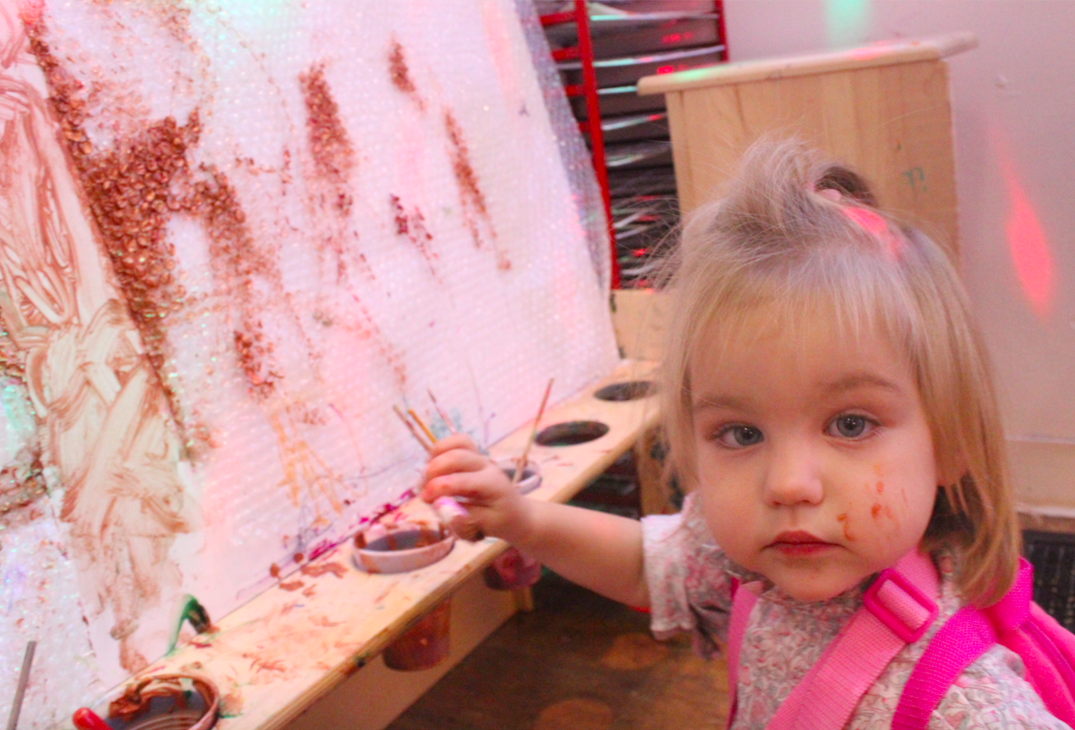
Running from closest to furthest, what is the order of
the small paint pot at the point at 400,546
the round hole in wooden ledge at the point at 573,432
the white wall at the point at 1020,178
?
1. the small paint pot at the point at 400,546
2. the round hole in wooden ledge at the point at 573,432
3. the white wall at the point at 1020,178

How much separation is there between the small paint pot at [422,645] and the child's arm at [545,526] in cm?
24

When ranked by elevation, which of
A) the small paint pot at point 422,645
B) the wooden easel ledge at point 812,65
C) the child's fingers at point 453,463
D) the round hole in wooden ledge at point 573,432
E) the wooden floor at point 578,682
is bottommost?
the wooden floor at point 578,682

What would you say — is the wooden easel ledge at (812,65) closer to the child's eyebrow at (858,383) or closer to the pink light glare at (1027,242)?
the pink light glare at (1027,242)

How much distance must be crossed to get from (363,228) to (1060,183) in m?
1.40

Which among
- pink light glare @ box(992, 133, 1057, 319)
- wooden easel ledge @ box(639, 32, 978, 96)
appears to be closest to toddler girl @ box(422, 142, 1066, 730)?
wooden easel ledge @ box(639, 32, 978, 96)

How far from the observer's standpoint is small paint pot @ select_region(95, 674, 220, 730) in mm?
930

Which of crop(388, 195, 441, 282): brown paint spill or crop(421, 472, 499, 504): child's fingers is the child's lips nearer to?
crop(421, 472, 499, 504): child's fingers

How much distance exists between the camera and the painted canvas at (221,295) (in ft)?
3.09

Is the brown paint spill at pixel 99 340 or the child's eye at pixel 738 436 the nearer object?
the child's eye at pixel 738 436

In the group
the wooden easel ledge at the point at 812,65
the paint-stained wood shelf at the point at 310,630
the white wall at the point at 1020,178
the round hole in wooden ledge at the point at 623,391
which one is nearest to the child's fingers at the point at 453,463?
the paint-stained wood shelf at the point at 310,630

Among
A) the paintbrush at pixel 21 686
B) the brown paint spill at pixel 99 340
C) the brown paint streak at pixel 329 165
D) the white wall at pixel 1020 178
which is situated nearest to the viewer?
the paintbrush at pixel 21 686

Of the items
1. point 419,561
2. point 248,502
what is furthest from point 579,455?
point 248,502

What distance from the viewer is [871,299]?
756mm

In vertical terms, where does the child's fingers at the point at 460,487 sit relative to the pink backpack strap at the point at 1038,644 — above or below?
above
